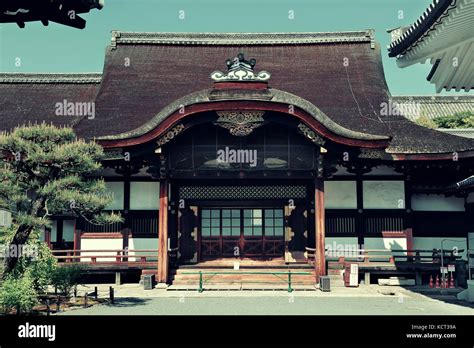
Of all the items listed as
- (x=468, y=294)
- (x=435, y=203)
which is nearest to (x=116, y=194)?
(x=435, y=203)

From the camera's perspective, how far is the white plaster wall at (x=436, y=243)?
23.3m

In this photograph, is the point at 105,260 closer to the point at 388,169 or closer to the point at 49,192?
the point at 49,192

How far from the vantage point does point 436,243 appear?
23.5 m

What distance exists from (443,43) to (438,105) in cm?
4307

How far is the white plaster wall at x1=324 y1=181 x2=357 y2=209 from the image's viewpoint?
75.5ft

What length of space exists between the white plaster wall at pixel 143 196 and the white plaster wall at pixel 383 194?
8519 mm

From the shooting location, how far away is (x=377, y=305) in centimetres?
1669

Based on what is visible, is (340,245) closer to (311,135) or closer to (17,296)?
(311,135)

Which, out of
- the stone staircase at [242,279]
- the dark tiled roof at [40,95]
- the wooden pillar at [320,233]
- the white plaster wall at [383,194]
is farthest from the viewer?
the dark tiled roof at [40,95]

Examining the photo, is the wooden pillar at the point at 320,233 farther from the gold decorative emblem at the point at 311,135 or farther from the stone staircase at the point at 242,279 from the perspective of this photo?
the gold decorative emblem at the point at 311,135

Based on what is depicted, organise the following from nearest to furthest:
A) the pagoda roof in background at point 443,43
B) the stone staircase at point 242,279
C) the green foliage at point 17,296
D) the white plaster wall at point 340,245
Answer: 1. the pagoda roof in background at point 443,43
2. the green foliage at point 17,296
3. the stone staircase at point 242,279
4. the white plaster wall at point 340,245

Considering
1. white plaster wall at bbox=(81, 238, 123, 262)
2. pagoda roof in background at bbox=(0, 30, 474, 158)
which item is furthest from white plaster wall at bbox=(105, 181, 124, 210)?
pagoda roof in background at bbox=(0, 30, 474, 158)

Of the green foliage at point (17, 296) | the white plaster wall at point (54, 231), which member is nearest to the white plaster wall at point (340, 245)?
the white plaster wall at point (54, 231)
